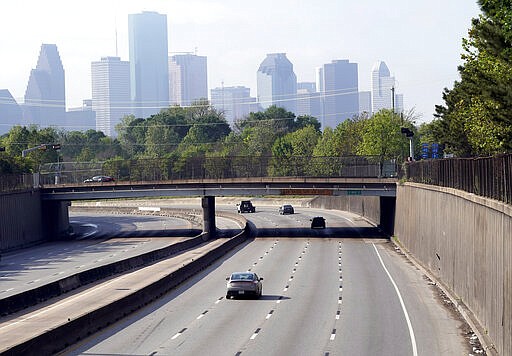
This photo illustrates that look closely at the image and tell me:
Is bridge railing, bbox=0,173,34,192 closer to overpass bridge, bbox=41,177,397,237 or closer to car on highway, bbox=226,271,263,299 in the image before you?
overpass bridge, bbox=41,177,397,237

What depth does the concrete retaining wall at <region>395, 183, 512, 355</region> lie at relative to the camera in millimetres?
30953

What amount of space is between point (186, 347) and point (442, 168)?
28.0m

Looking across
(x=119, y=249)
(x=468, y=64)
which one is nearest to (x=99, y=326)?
(x=468, y=64)

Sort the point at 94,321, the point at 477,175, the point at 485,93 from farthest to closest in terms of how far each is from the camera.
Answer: the point at 485,93 < the point at 477,175 < the point at 94,321

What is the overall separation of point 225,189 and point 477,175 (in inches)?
2481

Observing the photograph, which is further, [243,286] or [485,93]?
[243,286]

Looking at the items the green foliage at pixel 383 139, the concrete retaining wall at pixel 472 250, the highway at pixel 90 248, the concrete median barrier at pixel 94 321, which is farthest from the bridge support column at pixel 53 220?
the concrete retaining wall at pixel 472 250

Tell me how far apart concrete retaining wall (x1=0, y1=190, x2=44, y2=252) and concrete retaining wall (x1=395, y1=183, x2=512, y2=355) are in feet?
143

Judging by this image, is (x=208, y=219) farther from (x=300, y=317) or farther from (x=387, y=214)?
(x=300, y=317)

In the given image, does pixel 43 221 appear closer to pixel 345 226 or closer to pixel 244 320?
pixel 345 226

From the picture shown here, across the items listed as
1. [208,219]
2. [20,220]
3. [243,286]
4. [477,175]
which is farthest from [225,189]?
[477,175]

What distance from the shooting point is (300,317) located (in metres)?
42.4

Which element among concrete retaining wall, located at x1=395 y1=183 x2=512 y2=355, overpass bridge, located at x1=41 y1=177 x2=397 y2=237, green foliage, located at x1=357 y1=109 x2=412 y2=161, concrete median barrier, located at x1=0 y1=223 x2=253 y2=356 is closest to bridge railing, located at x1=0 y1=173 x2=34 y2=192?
overpass bridge, located at x1=41 y1=177 x2=397 y2=237

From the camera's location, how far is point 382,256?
77312 mm
